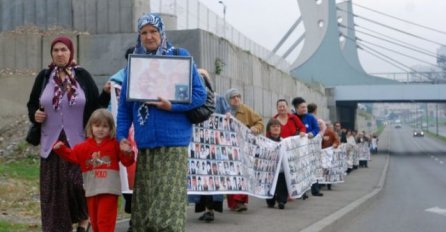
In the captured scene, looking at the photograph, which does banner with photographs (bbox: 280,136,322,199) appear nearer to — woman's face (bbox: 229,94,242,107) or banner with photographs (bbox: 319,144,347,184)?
woman's face (bbox: 229,94,242,107)

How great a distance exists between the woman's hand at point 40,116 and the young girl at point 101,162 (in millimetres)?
411

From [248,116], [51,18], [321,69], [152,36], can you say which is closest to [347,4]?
[321,69]

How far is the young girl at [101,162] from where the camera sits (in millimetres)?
6254

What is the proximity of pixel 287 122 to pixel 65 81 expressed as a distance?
6.77 meters

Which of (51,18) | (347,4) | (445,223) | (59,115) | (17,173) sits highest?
(347,4)

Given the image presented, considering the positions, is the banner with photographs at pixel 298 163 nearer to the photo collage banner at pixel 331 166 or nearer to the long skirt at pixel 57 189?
the photo collage banner at pixel 331 166

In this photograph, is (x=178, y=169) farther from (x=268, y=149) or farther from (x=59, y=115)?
(x=268, y=149)

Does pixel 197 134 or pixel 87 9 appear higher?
pixel 87 9

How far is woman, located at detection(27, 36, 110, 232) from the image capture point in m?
6.66

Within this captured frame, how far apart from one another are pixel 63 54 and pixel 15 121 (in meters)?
9.53

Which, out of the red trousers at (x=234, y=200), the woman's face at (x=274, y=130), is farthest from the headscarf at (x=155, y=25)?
the woman's face at (x=274, y=130)

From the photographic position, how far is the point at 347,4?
78.2 m

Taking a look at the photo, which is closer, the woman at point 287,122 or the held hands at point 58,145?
the held hands at point 58,145

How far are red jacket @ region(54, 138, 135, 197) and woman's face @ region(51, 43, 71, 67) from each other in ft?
2.62
